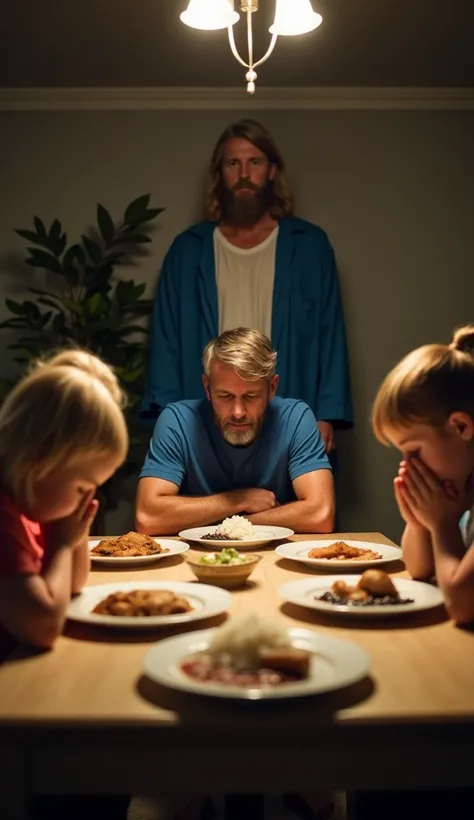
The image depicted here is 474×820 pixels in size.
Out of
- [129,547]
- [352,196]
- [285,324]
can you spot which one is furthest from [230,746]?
[352,196]

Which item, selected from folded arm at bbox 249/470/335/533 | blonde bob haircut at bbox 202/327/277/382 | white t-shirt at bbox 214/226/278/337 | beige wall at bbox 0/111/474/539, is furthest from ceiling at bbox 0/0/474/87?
folded arm at bbox 249/470/335/533

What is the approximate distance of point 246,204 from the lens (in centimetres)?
371

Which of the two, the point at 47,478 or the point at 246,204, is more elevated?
the point at 246,204

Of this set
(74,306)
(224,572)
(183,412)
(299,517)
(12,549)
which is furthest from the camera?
(74,306)

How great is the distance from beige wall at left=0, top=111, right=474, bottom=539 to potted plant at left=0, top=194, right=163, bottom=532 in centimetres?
19

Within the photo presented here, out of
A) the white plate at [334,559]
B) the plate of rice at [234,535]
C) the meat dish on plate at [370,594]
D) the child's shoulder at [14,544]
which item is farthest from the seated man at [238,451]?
the child's shoulder at [14,544]

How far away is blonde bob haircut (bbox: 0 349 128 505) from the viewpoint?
1.28 metres

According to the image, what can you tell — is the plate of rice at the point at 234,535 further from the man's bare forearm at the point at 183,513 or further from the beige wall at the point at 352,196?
the beige wall at the point at 352,196

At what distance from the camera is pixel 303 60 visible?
358 centimetres

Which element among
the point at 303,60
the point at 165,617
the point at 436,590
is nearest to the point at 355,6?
the point at 303,60

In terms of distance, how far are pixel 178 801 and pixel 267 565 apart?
1.03 meters

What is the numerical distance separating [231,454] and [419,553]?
3.53 feet

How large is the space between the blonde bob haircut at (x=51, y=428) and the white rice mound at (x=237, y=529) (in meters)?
0.77

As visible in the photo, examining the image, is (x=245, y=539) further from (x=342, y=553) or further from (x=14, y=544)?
(x=14, y=544)
